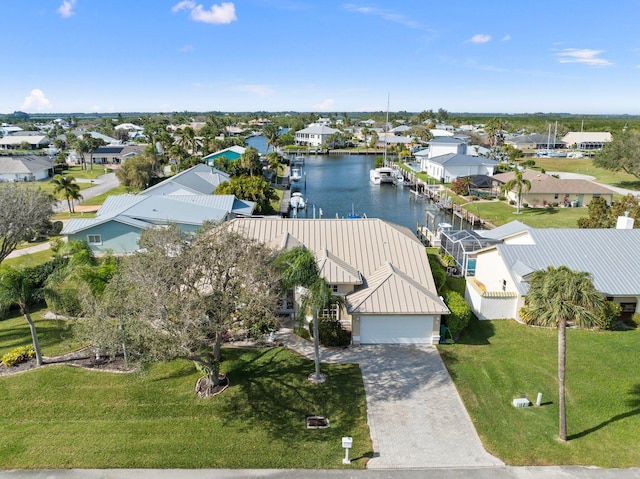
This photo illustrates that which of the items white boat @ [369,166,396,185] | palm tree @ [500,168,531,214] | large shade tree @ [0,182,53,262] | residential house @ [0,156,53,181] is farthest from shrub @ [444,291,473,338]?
residential house @ [0,156,53,181]

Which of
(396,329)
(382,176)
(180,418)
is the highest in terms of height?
(382,176)

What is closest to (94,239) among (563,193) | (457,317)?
(457,317)

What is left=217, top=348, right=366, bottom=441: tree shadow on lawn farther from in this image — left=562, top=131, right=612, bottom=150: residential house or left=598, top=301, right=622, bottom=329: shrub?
left=562, top=131, right=612, bottom=150: residential house

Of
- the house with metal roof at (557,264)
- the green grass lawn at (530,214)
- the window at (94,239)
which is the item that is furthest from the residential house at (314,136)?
the house with metal roof at (557,264)

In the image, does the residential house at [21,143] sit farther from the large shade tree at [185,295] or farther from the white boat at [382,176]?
the large shade tree at [185,295]

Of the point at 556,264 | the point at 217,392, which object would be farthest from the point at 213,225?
the point at 556,264

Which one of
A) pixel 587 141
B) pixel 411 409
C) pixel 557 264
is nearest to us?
pixel 411 409

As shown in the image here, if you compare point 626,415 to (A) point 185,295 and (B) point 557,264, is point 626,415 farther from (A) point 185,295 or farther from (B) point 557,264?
(A) point 185,295
